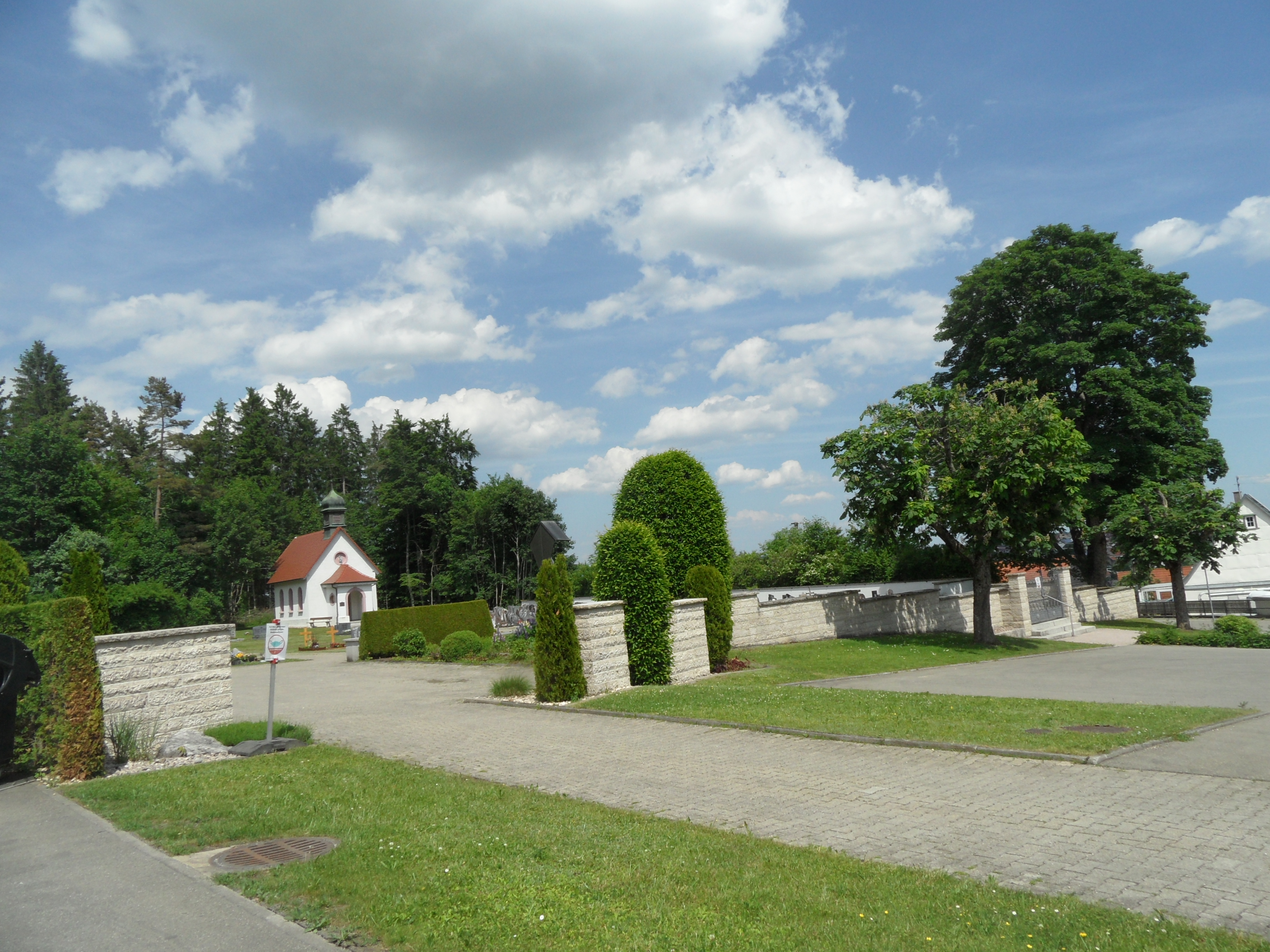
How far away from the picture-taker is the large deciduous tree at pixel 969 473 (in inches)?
895

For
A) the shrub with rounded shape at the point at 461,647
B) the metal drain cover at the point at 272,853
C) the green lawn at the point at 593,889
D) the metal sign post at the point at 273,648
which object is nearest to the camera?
the green lawn at the point at 593,889

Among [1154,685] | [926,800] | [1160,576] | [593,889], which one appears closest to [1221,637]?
[1154,685]

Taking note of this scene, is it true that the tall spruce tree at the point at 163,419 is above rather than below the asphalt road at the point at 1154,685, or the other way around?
above

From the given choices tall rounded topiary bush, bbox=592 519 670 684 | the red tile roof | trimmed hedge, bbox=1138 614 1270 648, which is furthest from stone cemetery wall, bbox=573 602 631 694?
the red tile roof

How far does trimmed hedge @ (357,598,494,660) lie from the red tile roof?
103 feet

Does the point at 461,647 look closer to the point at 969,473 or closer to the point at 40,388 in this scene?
the point at 969,473

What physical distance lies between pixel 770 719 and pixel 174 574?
44.4 m

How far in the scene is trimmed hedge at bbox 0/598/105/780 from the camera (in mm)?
9211

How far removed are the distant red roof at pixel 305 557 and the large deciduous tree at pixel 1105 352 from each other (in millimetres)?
44964

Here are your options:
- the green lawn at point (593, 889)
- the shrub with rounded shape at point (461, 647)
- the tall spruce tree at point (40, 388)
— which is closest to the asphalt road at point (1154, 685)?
the green lawn at point (593, 889)

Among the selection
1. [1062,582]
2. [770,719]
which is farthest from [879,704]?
[1062,582]

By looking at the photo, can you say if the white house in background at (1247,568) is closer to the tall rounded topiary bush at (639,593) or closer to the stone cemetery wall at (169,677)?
the tall rounded topiary bush at (639,593)

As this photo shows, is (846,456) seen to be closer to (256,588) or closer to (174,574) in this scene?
(174,574)

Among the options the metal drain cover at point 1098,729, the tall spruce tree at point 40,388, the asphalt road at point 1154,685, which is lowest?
the asphalt road at point 1154,685
